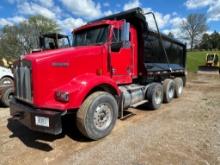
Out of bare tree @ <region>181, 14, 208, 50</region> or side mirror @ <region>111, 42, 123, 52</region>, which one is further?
bare tree @ <region>181, 14, 208, 50</region>

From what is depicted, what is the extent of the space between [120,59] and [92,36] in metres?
0.98

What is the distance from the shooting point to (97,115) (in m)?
4.80

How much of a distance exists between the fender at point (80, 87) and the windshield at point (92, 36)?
1192 millimetres

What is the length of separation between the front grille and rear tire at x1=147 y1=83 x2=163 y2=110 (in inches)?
159

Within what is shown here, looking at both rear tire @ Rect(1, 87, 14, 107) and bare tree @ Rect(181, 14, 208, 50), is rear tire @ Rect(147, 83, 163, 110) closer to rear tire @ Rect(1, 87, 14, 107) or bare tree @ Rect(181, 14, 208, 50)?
rear tire @ Rect(1, 87, 14, 107)

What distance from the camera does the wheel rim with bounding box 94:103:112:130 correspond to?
15.7ft

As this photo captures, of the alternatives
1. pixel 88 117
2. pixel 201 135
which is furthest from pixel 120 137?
pixel 201 135

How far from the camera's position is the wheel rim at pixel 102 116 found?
15.7 feet

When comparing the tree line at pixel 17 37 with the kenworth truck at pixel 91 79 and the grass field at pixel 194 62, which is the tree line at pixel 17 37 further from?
the kenworth truck at pixel 91 79

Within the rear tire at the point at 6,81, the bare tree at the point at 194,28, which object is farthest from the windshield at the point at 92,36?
the bare tree at the point at 194,28

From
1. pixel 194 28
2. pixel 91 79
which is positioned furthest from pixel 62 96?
pixel 194 28

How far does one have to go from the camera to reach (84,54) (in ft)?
16.5

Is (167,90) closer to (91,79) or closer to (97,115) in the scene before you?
(97,115)

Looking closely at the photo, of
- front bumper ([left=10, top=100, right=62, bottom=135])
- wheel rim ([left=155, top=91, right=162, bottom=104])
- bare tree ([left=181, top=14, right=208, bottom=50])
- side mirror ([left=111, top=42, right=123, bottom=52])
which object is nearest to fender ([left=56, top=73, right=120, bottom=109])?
front bumper ([left=10, top=100, right=62, bottom=135])
